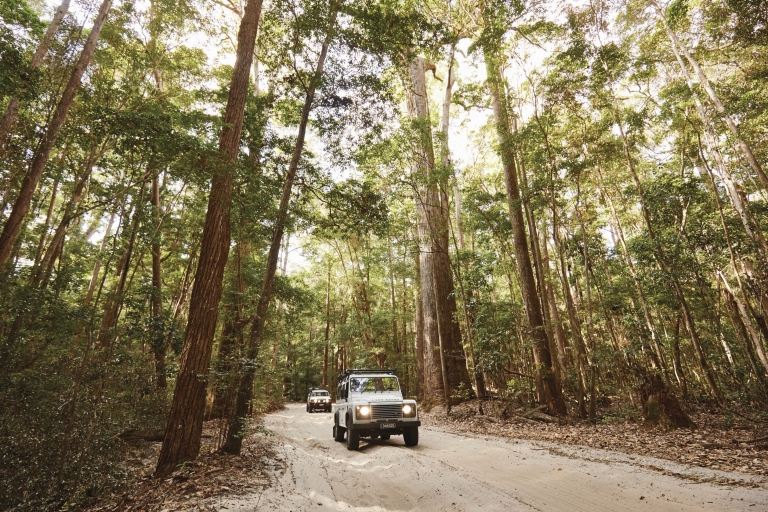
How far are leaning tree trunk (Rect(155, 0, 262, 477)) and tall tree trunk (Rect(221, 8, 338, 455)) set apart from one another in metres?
0.74

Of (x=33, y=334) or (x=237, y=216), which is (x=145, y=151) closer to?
(x=237, y=216)

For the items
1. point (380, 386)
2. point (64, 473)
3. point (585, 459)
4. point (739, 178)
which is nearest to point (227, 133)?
point (64, 473)

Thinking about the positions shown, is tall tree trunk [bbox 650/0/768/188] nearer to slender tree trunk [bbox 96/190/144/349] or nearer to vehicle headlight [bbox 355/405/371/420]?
vehicle headlight [bbox 355/405/371/420]

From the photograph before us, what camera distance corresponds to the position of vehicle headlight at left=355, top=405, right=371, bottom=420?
8609mm

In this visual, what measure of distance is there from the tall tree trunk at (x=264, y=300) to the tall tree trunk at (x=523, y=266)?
566 cm

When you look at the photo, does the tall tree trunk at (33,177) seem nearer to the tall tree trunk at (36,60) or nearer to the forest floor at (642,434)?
the tall tree trunk at (36,60)

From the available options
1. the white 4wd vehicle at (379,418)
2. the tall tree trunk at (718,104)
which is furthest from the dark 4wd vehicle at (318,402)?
the tall tree trunk at (718,104)

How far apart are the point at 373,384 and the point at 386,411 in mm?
1395

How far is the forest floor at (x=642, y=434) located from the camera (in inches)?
236

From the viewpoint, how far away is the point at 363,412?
28.4 feet

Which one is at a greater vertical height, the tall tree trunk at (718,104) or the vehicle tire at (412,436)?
the tall tree trunk at (718,104)

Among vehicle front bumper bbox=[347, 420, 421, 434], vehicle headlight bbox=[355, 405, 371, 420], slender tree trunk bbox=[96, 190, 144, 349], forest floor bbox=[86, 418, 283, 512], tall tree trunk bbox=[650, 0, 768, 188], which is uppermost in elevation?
tall tree trunk bbox=[650, 0, 768, 188]

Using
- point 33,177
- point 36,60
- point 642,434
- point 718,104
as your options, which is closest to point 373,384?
point 642,434

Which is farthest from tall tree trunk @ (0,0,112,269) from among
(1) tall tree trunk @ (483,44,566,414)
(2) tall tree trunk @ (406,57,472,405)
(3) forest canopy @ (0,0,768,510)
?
(1) tall tree trunk @ (483,44,566,414)
